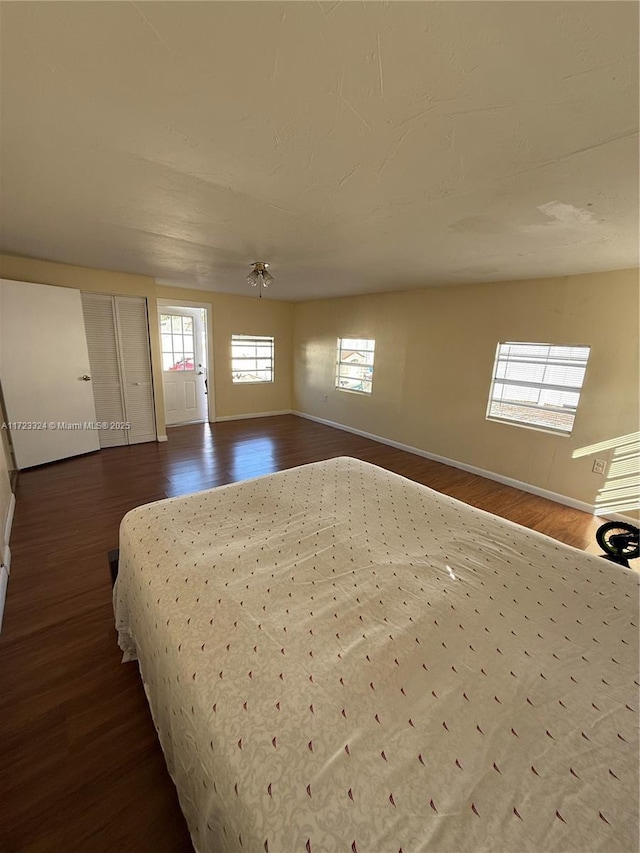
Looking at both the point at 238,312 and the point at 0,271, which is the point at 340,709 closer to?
the point at 0,271

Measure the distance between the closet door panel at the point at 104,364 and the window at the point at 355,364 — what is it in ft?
11.1

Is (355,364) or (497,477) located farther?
(355,364)

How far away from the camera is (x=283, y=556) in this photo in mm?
1328

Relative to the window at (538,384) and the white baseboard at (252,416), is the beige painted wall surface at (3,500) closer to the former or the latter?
the white baseboard at (252,416)

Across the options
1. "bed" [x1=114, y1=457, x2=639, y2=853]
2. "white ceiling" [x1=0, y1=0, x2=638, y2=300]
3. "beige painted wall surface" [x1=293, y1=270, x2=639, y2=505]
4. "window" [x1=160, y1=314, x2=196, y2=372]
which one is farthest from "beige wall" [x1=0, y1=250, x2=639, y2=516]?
"bed" [x1=114, y1=457, x2=639, y2=853]

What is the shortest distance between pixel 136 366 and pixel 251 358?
2128 millimetres

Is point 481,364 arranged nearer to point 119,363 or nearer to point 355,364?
point 355,364

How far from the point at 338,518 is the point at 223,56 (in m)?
1.67

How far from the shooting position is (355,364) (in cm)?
551

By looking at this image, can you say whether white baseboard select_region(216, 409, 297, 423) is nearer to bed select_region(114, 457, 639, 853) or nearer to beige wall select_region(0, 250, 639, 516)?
beige wall select_region(0, 250, 639, 516)

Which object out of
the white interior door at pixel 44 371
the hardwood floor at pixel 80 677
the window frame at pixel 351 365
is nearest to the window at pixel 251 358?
the window frame at pixel 351 365

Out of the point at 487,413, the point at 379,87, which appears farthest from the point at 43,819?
the point at 487,413

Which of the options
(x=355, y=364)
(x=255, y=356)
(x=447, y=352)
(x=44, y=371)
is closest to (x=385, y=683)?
(x=447, y=352)

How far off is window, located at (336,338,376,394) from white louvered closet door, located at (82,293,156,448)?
301cm
